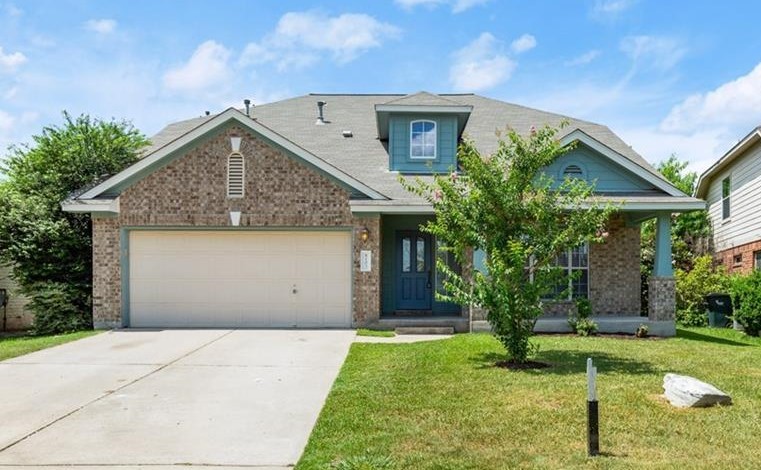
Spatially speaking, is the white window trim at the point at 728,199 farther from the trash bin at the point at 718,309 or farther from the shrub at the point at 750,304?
the shrub at the point at 750,304

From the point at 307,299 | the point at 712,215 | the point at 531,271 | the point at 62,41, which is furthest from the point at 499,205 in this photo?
the point at 712,215

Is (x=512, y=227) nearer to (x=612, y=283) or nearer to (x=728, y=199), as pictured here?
(x=612, y=283)

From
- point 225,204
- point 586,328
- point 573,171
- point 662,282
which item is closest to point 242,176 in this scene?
point 225,204

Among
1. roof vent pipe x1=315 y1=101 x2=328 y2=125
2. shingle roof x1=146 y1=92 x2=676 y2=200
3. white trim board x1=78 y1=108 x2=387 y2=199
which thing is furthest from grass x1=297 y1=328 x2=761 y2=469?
roof vent pipe x1=315 y1=101 x2=328 y2=125

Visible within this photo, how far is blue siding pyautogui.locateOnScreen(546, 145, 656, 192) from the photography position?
15.6 metres

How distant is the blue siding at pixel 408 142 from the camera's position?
1658cm

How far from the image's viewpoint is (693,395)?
6957mm

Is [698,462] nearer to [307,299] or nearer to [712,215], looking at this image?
[307,299]

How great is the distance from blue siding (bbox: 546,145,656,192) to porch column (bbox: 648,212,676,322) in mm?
1108

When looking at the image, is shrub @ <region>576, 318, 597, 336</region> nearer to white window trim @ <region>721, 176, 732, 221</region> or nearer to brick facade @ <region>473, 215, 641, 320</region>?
brick facade @ <region>473, 215, 641, 320</region>

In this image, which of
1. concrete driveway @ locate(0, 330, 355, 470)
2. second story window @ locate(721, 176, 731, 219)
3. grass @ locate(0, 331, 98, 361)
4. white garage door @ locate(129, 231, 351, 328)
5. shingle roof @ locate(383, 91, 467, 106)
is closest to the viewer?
concrete driveway @ locate(0, 330, 355, 470)

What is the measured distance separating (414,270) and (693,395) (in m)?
10.1

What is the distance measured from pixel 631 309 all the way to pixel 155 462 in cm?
1351

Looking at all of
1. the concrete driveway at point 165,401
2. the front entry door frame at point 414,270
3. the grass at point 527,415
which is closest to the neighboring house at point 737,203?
the front entry door frame at point 414,270
